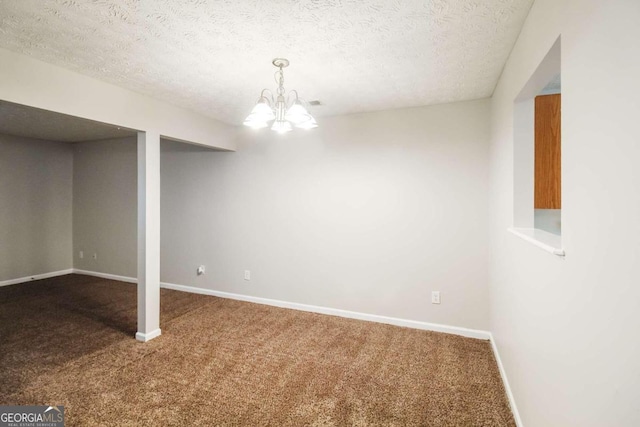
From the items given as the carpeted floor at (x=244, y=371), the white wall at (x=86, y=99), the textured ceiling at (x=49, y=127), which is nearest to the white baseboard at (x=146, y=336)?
the carpeted floor at (x=244, y=371)

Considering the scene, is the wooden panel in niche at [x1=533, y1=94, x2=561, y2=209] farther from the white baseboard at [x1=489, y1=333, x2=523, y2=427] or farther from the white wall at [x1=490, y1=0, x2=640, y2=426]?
the white baseboard at [x1=489, y1=333, x2=523, y2=427]

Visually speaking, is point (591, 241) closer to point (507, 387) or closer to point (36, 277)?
point (507, 387)

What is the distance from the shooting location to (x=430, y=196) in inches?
127

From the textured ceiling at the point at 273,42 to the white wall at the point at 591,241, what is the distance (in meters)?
0.51

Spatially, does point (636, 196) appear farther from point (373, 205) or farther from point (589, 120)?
point (373, 205)

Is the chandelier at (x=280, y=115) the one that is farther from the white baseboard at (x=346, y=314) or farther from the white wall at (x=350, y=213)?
the white baseboard at (x=346, y=314)

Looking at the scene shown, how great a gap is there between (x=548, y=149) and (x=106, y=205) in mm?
6136

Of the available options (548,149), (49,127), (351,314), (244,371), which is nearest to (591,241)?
(548,149)

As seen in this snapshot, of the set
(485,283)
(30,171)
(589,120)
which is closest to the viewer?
(589,120)

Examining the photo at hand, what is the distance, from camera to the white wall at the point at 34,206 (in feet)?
15.6

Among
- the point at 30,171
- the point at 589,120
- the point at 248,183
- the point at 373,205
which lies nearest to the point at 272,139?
the point at 248,183

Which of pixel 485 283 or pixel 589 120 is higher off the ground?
pixel 589 120

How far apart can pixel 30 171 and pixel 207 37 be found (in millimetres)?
5199

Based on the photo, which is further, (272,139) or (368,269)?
(272,139)
